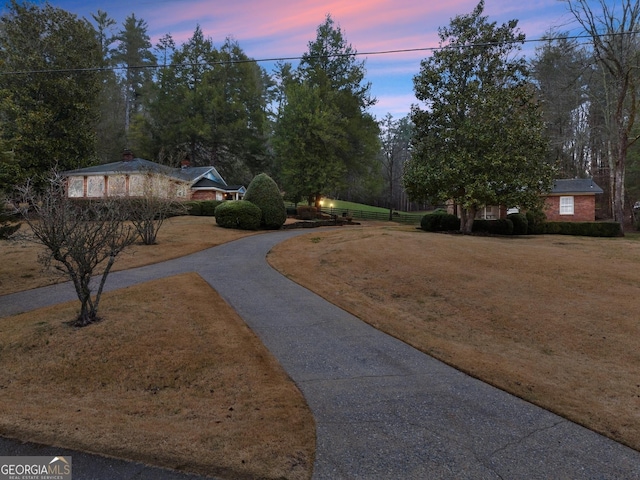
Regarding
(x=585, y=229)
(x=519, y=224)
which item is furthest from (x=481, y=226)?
(x=585, y=229)

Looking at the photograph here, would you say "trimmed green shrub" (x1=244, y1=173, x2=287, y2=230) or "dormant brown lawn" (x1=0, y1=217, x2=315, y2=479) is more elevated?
"trimmed green shrub" (x1=244, y1=173, x2=287, y2=230)

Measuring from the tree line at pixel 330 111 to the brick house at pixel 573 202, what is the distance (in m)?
1.89

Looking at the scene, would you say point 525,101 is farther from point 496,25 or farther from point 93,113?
point 93,113

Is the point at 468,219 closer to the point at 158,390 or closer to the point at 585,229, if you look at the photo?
the point at 585,229

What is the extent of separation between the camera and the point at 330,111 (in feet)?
108

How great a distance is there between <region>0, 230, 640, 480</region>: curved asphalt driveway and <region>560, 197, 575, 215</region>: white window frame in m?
29.1

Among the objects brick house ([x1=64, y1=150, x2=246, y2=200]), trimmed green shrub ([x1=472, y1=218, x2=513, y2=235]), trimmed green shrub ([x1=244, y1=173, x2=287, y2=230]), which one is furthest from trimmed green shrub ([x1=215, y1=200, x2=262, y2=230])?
trimmed green shrub ([x1=472, y1=218, x2=513, y2=235])

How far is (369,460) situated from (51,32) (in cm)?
3655

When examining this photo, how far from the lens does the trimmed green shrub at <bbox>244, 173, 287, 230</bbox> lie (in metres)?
21.5

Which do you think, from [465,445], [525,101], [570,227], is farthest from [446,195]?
[465,445]

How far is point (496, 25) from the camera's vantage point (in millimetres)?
20344

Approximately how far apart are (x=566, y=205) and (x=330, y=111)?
21.7m

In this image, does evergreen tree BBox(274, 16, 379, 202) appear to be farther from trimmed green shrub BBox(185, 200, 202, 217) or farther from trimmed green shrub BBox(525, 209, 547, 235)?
trimmed green shrub BBox(525, 209, 547, 235)

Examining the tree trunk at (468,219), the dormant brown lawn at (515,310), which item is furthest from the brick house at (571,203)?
the dormant brown lawn at (515,310)
